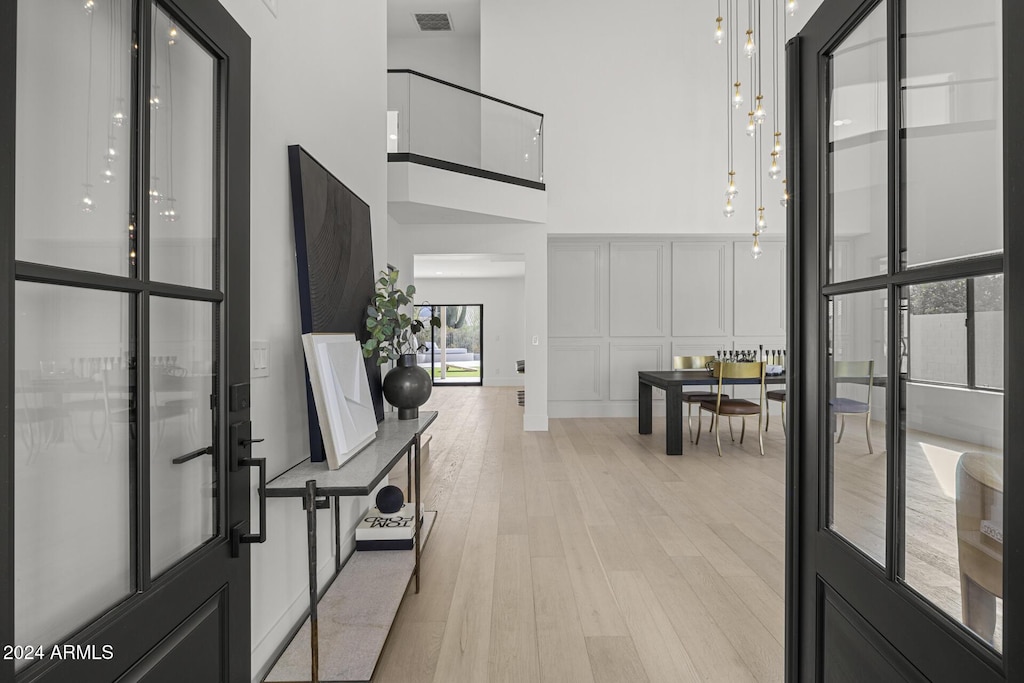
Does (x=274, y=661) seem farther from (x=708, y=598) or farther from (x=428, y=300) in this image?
(x=428, y=300)

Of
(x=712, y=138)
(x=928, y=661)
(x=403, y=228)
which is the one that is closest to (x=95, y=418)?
(x=928, y=661)

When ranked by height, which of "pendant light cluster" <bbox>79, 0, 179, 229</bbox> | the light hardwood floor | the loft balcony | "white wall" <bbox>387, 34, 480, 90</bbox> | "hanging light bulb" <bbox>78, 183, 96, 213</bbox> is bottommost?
the light hardwood floor

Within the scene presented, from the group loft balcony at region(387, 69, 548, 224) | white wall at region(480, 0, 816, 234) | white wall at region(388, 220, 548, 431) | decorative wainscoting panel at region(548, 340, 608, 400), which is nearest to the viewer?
loft balcony at region(387, 69, 548, 224)

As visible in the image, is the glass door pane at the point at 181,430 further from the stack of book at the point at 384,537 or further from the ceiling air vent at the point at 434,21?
the ceiling air vent at the point at 434,21

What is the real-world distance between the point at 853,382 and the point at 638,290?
732 cm

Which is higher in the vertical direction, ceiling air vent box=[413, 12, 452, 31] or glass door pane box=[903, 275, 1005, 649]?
ceiling air vent box=[413, 12, 452, 31]

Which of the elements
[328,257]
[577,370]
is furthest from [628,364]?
[328,257]

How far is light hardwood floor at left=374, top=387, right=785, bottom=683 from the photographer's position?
2164mm

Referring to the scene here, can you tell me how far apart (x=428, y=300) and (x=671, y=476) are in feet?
32.0

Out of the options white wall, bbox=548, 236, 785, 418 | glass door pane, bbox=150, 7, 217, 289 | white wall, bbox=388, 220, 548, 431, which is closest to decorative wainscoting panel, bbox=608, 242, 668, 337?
white wall, bbox=548, 236, 785, 418

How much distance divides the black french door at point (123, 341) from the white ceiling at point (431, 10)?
26.0 ft

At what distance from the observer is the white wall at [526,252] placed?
737 cm

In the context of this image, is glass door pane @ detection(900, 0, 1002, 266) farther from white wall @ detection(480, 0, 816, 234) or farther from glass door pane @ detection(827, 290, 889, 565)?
white wall @ detection(480, 0, 816, 234)

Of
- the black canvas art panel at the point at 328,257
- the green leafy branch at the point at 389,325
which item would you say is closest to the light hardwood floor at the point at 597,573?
the black canvas art panel at the point at 328,257
